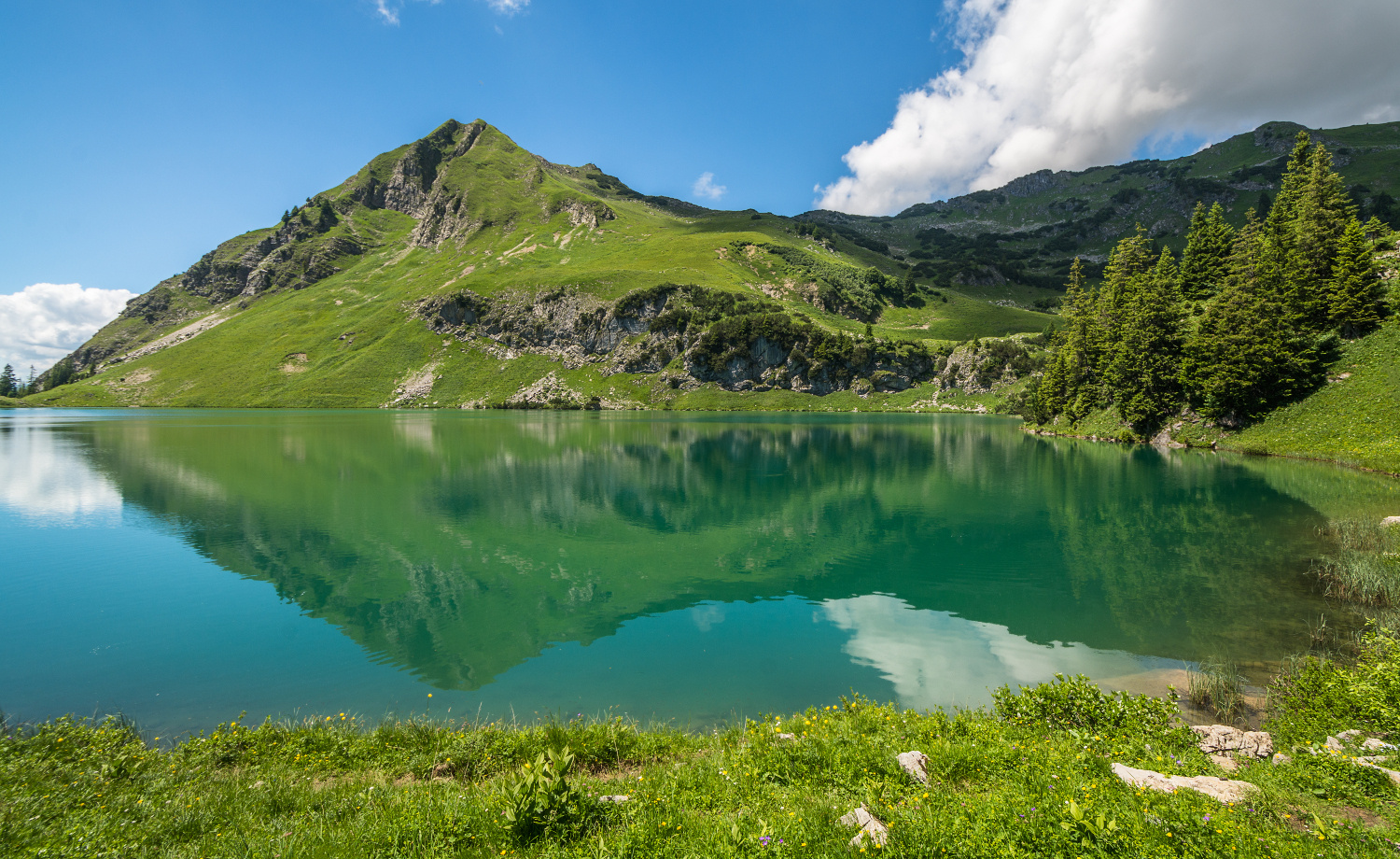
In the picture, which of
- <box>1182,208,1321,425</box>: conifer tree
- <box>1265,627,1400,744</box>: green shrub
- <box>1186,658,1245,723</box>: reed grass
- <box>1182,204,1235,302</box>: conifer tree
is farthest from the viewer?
<box>1182,204,1235,302</box>: conifer tree

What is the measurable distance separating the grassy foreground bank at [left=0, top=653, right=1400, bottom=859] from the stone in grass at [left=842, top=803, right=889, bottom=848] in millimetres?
94

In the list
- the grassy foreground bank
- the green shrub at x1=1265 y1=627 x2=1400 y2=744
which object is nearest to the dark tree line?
the green shrub at x1=1265 y1=627 x2=1400 y2=744

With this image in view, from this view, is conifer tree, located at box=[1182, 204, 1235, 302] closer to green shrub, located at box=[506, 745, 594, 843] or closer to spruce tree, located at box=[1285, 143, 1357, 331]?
spruce tree, located at box=[1285, 143, 1357, 331]

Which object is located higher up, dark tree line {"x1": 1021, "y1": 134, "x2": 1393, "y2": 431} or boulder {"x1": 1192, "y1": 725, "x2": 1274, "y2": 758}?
dark tree line {"x1": 1021, "y1": 134, "x2": 1393, "y2": 431}

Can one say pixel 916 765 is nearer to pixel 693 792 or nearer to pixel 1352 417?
pixel 693 792

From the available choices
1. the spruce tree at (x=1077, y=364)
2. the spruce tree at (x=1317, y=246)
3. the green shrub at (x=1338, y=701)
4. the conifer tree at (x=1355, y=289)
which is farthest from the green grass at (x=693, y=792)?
the spruce tree at (x=1077, y=364)

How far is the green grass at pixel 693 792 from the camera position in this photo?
19.6ft

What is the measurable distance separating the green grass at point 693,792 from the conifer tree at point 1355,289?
229 feet

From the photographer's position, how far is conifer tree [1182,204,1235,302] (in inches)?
3036

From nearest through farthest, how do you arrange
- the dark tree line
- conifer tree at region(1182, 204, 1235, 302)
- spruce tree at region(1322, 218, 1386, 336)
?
spruce tree at region(1322, 218, 1386, 336) < the dark tree line < conifer tree at region(1182, 204, 1235, 302)

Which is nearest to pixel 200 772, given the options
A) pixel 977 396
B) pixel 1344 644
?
pixel 1344 644

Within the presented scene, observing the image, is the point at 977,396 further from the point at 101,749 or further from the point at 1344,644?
the point at 101,749

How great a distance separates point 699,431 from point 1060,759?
9143 centimetres

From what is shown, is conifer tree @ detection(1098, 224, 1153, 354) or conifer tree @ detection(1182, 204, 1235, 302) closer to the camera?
conifer tree @ detection(1182, 204, 1235, 302)
